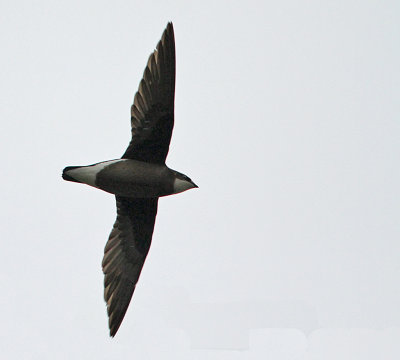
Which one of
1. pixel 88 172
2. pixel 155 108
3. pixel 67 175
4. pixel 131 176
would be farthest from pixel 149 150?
pixel 67 175

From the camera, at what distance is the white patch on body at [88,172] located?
10656mm

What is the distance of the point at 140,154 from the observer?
10844mm

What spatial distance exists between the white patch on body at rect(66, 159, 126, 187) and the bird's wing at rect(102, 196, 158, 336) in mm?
1046

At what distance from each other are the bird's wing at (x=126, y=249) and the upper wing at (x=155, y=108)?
1.07 metres

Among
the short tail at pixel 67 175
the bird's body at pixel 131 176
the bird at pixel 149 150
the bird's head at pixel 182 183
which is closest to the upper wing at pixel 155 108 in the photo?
the bird at pixel 149 150

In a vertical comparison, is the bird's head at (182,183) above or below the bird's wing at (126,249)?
above

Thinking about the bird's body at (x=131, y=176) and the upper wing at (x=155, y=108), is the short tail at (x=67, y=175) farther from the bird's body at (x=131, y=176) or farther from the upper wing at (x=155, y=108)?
the upper wing at (x=155, y=108)

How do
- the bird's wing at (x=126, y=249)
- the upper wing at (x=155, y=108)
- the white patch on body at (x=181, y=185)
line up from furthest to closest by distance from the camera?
the bird's wing at (x=126, y=249) → the white patch on body at (x=181, y=185) → the upper wing at (x=155, y=108)

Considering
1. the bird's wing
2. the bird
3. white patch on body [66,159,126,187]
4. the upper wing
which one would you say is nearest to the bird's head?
the bird

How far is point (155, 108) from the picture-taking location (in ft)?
35.0

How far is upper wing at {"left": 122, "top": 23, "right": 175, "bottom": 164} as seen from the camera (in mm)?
10555

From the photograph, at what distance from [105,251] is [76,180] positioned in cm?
150

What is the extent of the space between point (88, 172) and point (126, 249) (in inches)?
62.8

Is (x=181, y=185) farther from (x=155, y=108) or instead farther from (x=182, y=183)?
(x=155, y=108)
